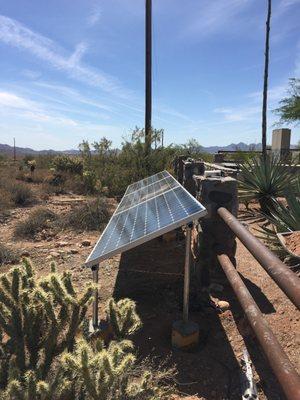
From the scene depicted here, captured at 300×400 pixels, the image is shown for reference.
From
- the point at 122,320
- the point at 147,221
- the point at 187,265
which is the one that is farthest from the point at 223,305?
the point at 122,320

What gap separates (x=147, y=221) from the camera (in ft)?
13.4

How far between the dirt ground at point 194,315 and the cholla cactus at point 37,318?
1.20m

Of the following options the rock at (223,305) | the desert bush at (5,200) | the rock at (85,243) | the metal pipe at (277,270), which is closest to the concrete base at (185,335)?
the rock at (223,305)

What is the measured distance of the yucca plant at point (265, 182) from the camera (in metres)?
9.87

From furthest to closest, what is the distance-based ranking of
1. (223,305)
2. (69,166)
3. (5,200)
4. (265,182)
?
1. (69,166)
2. (5,200)
3. (265,182)
4. (223,305)

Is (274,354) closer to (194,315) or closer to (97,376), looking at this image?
(97,376)

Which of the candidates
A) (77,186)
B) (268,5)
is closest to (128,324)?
(77,186)

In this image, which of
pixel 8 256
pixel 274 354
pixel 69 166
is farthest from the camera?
pixel 69 166

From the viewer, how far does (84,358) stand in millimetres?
2129

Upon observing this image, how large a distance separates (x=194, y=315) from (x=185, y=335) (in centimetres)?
64

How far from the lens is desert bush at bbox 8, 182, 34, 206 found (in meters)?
13.1

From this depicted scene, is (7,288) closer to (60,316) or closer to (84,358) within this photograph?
(60,316)

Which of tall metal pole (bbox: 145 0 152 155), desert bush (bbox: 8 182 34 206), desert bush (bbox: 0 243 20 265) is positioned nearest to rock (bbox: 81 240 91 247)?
desert bush (bbox: 0 243 20 265)

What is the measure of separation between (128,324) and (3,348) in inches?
32.7
